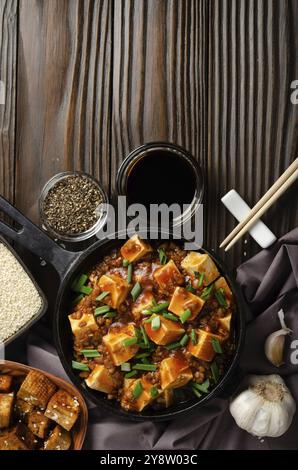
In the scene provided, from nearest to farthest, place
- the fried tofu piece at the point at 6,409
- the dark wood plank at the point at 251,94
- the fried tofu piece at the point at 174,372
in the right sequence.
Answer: the fried tofu piece at the point at 174,372 < the fried tofu piece at the point at 6,409 < the dark wood plank at the point at 251,94

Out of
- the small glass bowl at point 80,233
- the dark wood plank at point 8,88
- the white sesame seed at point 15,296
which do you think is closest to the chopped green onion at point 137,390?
the white sesame seed at point 15,296

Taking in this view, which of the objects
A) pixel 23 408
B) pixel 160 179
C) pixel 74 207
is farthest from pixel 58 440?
pixel 160 179

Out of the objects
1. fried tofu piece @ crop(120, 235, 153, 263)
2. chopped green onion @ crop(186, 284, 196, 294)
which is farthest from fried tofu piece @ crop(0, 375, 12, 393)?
chopped green onion @ crop(186, 284, 196, 294)

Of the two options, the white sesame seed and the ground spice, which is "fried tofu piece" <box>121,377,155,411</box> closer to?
the white sesame seed

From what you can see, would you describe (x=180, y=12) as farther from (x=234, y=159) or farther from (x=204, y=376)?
(x=204, y=376)

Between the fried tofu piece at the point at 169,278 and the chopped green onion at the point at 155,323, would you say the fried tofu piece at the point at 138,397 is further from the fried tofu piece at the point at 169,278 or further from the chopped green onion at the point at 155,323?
the fried tofu piece at the point at 169,278
